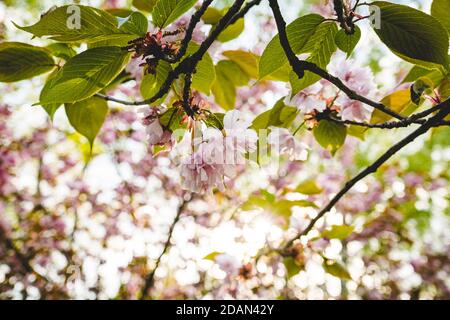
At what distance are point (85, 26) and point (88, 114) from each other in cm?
42

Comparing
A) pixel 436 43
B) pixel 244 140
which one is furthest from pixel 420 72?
pixel 244 140

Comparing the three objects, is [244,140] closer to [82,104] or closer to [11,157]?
[82,104]

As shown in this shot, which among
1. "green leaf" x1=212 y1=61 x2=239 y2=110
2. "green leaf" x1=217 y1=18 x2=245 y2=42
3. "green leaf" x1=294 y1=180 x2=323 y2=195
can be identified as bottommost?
"green leaf" x1=294 y1=180 x2=323 y2=195

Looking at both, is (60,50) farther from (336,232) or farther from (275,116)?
(336,232)

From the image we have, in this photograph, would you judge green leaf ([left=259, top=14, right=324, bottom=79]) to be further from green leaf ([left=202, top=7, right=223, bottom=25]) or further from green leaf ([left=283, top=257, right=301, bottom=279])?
green leaf ([left=283, top=257, right=301, bottom=279])

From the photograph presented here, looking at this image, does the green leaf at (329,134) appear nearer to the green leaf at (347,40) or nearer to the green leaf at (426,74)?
the green leaf at (426,74)

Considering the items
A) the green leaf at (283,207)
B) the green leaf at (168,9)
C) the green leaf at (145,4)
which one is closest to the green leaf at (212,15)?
the green leaf at (145,4)

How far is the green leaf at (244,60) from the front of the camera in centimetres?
122

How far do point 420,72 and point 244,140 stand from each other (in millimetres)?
493

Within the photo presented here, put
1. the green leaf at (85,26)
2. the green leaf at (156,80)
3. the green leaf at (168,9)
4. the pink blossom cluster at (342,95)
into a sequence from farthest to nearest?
the pink blossom cluster at (342,95)
the green leaf at (156,80)
the green leaf at (168,9)
the green leaf at (85,26)

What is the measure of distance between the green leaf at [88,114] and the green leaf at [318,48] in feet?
1.89

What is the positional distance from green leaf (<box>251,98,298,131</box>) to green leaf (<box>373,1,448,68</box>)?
42 centimetres

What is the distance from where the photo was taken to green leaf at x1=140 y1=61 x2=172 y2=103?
2.74 ft

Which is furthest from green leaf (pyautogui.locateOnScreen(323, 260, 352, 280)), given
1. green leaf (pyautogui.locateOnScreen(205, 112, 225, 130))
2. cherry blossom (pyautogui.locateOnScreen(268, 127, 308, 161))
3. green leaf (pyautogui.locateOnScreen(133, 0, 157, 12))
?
green leaf (pyautogui.locateOnScreen(133, 0, 157, 12))
